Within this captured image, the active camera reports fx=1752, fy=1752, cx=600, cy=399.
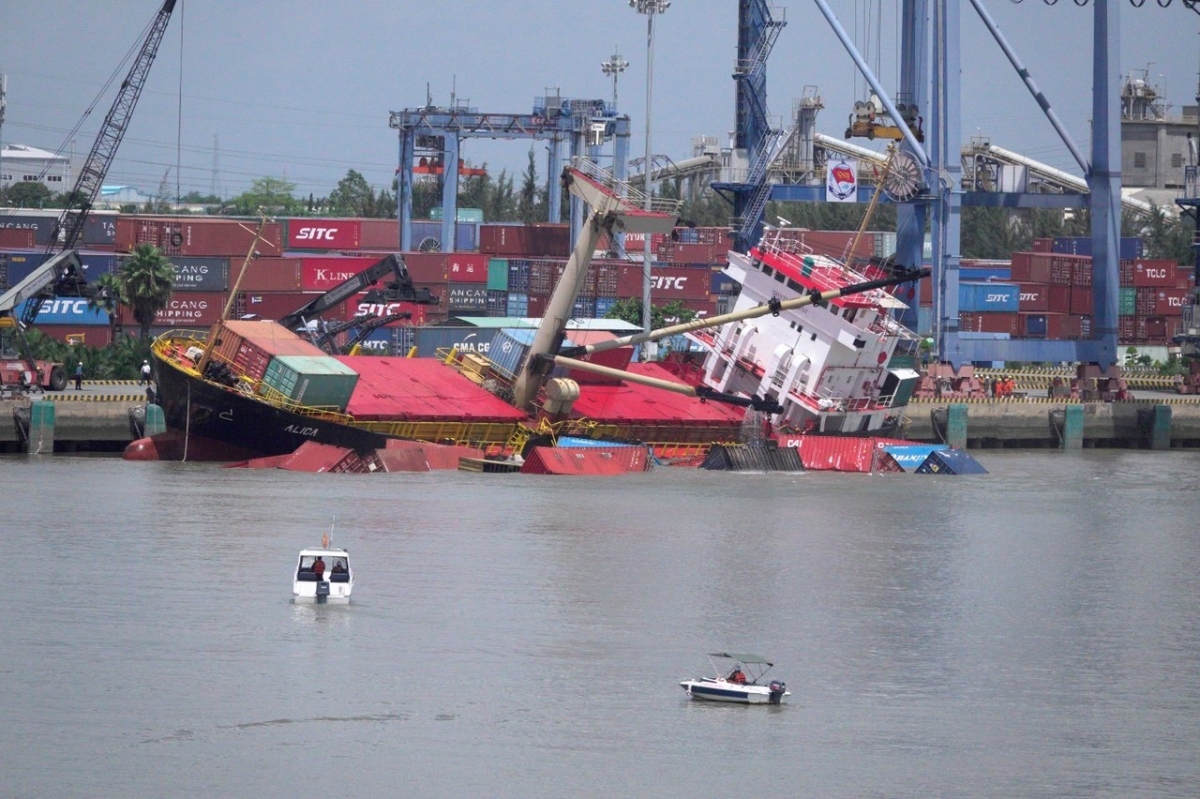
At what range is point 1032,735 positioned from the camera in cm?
2427

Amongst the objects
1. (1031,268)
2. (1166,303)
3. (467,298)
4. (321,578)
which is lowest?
(321,578)

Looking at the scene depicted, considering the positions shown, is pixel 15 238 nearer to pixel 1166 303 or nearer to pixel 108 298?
pixel 108 298

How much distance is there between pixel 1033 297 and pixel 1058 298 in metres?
1.94

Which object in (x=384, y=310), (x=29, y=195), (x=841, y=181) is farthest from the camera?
(x=29, y=195)

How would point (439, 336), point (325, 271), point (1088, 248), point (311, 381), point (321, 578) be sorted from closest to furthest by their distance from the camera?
point (321, 578)
point (311, 381)
point (439, 336)
point (325, 271)
point (1088, 248)

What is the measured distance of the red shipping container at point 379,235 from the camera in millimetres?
101562

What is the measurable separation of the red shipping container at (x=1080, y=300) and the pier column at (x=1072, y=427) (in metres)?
26.4

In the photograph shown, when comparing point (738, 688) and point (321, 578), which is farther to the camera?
point (321, 578)

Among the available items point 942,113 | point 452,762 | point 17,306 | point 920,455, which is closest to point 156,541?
point 452,762

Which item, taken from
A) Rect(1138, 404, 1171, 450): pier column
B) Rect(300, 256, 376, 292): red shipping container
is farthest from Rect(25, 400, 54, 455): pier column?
Rect(1138, 404, 1171, 450): pier column

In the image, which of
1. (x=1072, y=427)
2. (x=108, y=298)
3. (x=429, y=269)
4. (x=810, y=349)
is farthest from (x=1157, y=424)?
(x=108, y=298)

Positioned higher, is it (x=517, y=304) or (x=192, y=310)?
(x=517, y=304)

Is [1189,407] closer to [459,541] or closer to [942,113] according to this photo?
[942,113]

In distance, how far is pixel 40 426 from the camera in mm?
47062
